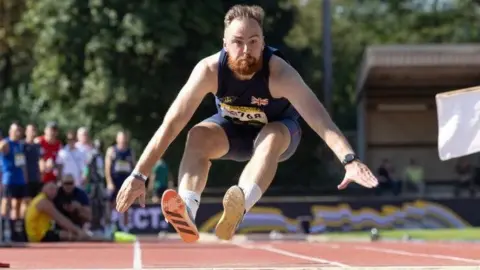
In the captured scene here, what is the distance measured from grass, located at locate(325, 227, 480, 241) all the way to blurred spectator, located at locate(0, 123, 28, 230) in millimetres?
5676

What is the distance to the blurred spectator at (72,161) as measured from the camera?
16.2 metres

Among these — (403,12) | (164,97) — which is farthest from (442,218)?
(403,12)

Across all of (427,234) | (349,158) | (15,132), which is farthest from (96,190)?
(349,158)

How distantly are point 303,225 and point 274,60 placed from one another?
40.5 ft

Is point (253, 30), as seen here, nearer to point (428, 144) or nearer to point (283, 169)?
point (283, 169)

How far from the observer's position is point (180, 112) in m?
6.76

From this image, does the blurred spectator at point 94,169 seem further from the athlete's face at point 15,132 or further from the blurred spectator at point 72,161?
the athlete's face at point 15,132

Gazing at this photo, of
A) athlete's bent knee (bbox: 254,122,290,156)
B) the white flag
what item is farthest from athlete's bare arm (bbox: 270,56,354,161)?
the white flag

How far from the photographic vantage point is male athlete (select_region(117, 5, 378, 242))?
660cm

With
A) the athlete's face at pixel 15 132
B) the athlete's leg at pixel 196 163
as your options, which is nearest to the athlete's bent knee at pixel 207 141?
the athlete's leg at pixel 196 163

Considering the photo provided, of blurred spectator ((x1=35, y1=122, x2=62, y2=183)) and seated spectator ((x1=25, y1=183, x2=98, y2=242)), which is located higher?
blurred spectator ((x1=35, y1=122, x2=62, y2=183))

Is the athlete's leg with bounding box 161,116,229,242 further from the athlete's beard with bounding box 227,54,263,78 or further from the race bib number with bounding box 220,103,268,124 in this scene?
the athlete's beard with bounding box 227,54,263,78

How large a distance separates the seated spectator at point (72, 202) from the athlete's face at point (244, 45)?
8379 millimetres

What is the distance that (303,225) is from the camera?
1908cm
